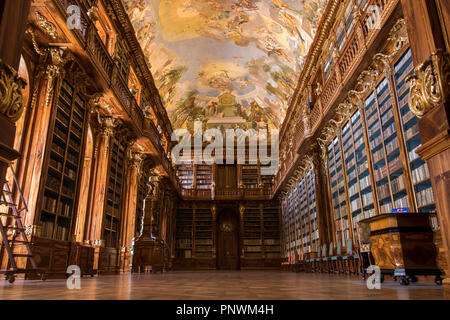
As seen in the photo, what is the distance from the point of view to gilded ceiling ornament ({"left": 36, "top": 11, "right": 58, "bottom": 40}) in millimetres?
5371

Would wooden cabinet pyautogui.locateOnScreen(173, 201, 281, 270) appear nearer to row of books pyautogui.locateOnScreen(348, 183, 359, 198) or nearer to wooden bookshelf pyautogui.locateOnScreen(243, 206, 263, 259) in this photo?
wooden bookshelf pyautogui.locateOnScreen(243, 206, 263, 259)

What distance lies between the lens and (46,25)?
5.54 meters

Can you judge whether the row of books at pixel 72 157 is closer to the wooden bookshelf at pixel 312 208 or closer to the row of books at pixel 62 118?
the row of books at pixel 62 118

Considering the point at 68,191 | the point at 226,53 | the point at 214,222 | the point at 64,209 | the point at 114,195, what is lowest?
the point at 64,209

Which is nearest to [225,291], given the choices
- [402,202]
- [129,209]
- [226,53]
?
[402,202]

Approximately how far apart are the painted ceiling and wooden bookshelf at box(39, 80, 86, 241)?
471cm

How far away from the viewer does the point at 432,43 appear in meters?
2.11

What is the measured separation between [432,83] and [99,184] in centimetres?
831

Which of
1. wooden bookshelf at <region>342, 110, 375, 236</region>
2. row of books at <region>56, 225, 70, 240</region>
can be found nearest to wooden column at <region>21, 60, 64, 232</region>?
row of books at <region>56, 225, 70, 240</region>

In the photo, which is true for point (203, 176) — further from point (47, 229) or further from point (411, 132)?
point (411, 132)

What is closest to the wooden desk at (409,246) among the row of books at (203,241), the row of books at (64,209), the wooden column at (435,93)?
the wooden column at (435,93)

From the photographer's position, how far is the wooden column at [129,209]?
33.4ft
